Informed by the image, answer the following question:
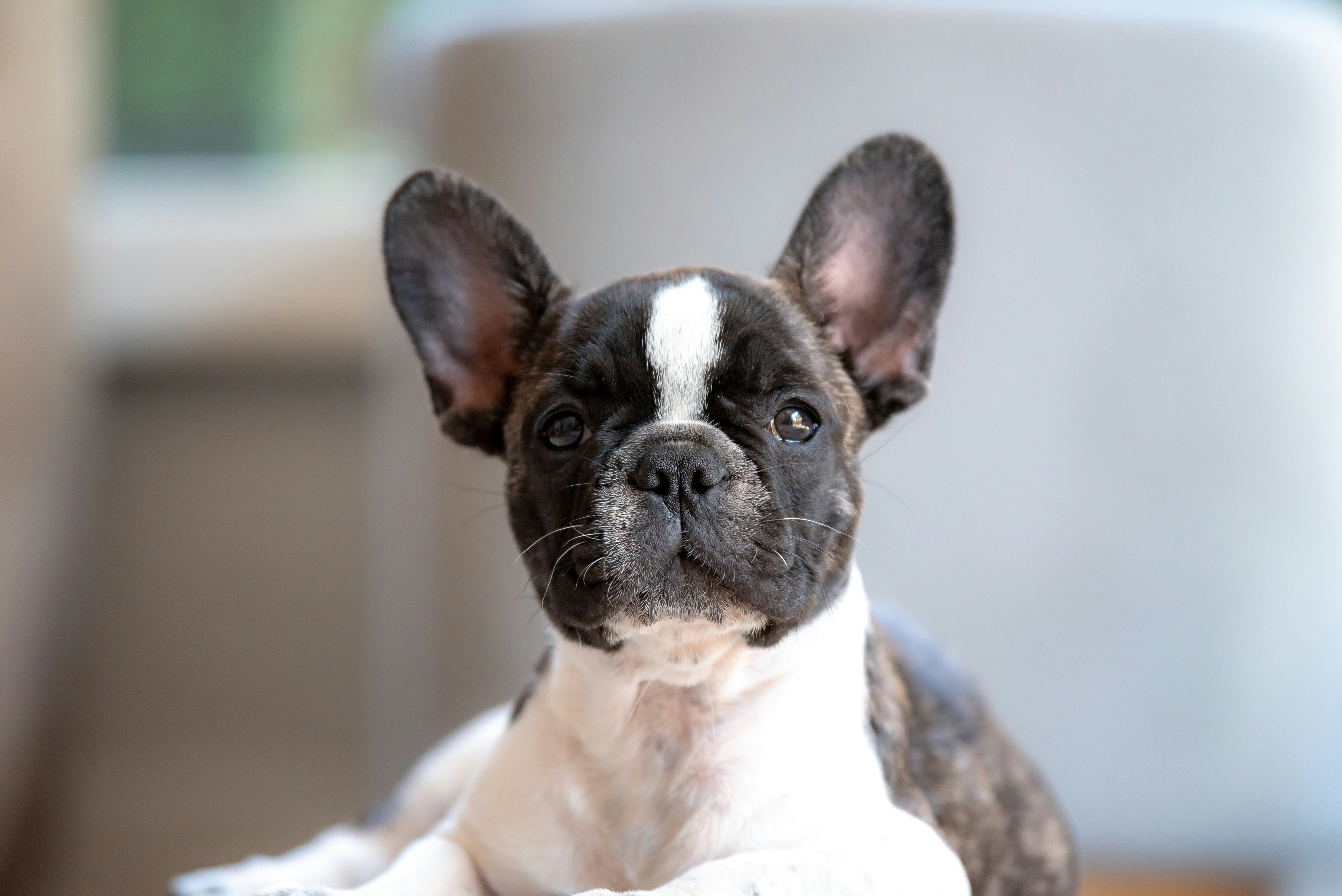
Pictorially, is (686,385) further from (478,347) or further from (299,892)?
(299,892)

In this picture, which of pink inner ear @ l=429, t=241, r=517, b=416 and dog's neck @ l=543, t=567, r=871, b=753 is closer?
dog's neck @ l=543, t=567, r=871, b=753

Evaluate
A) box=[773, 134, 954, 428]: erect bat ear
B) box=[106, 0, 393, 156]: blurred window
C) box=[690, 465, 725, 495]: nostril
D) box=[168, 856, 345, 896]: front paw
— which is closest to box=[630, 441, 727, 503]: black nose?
box=[690, 465, 725, 495]: nostril

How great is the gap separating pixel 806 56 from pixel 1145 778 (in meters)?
1.93

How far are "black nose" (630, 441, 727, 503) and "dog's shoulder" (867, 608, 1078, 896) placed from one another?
0.39 meters

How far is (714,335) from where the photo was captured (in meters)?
1.43

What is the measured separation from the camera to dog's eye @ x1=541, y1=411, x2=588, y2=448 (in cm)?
148

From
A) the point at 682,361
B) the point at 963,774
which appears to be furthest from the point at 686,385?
the point at 963,774

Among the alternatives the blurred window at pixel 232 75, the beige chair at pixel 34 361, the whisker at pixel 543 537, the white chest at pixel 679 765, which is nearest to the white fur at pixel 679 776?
the white chest at pixel 679 765

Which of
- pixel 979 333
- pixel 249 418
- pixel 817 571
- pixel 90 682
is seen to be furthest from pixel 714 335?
pixel 90 682

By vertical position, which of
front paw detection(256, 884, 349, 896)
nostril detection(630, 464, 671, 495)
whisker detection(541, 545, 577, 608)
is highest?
nostril detection(630, 464, 671, 495)

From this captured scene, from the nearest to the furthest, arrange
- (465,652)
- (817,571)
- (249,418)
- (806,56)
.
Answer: (817,571)
(806,56)
(465,652)
(249,418)

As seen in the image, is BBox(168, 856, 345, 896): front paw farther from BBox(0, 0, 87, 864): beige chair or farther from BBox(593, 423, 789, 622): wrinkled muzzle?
BBox(0, 0, 87, 864): beige chair

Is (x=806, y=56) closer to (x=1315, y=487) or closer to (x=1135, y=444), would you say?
(x=1135, y=444)

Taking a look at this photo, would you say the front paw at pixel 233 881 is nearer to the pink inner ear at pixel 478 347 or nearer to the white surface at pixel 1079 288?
the pink inner ear at pixel 478 347
